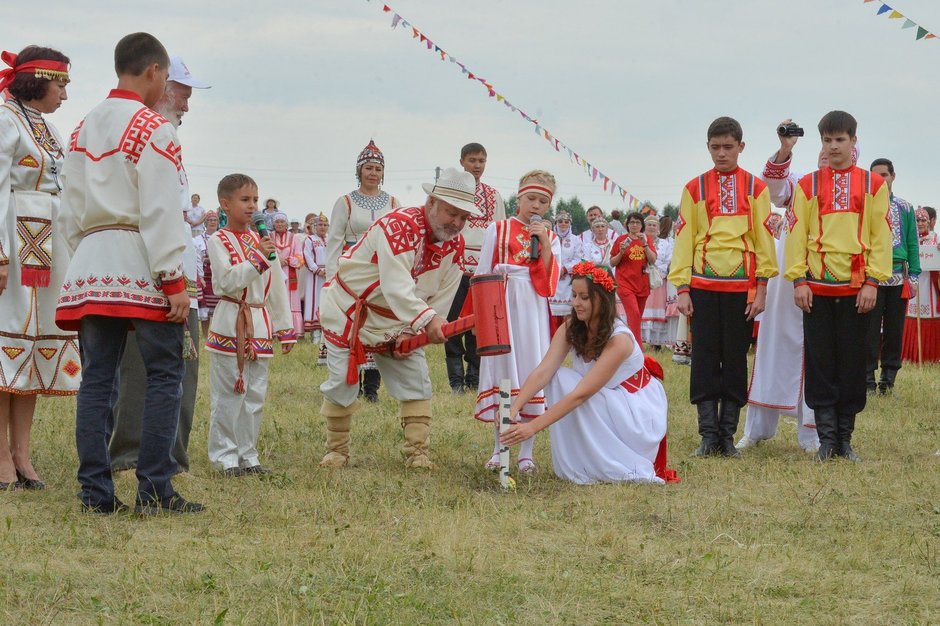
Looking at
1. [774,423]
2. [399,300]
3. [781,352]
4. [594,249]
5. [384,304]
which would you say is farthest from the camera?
[594,249]

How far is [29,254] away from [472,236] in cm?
500

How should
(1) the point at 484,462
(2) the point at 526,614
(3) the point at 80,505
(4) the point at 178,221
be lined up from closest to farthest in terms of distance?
(2) the point at 526,614
(4) the point at 178,221
(3) the point at 80,505
(1) the point at 484,462

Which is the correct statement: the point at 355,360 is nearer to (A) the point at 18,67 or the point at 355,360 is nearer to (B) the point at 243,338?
(B) the point at 243,338

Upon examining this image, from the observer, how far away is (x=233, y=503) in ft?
18.7

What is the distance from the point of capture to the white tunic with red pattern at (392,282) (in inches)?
249

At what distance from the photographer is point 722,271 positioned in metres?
7.48

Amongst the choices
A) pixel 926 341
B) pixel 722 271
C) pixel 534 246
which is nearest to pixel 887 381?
pixel 926 341

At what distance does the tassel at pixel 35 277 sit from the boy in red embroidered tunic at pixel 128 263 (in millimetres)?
785

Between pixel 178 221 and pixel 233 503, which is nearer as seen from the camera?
pixel 178 221

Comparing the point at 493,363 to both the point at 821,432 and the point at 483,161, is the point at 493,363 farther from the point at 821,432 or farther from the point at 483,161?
the point at 483,161

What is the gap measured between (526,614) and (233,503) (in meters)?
2.25

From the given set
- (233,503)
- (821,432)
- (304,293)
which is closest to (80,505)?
(233,503)

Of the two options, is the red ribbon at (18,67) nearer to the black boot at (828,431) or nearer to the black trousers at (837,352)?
the black trousers at (837,352)

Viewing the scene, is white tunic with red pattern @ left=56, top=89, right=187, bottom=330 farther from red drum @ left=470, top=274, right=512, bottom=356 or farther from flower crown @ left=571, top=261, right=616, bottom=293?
flower crown @ left=571, top=261, right=616, bottom=293
